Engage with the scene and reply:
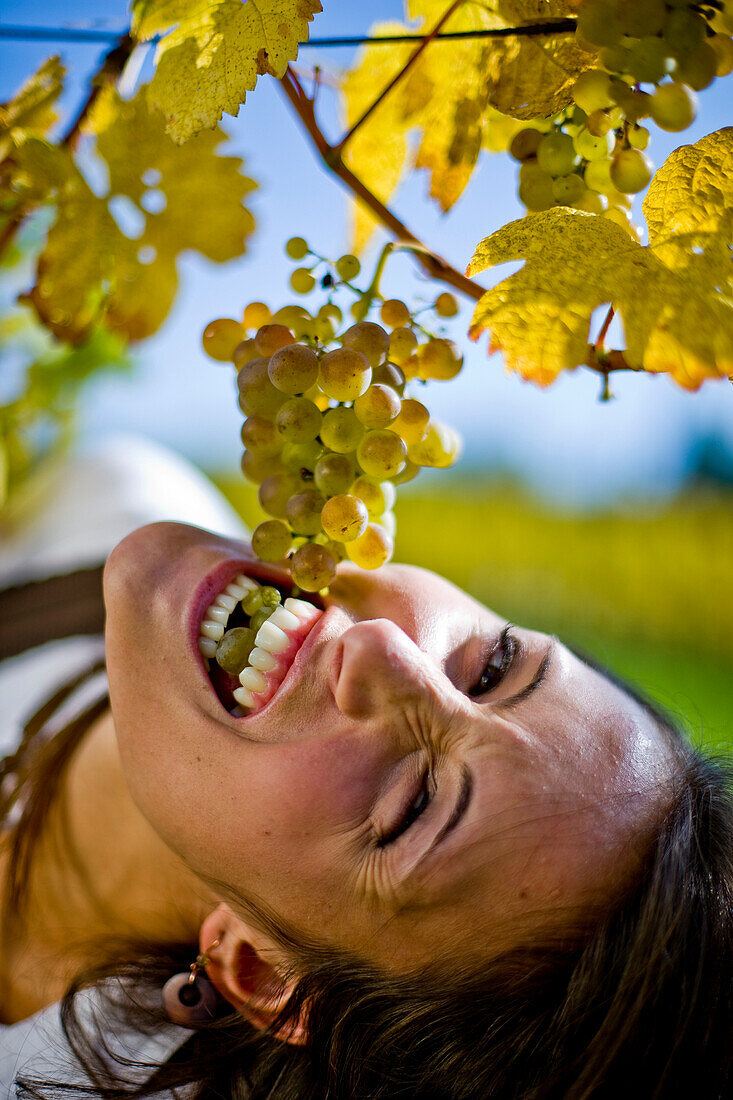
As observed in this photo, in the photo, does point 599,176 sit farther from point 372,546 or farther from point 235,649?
point 235,649

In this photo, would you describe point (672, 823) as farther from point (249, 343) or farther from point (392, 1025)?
point (249, 343)

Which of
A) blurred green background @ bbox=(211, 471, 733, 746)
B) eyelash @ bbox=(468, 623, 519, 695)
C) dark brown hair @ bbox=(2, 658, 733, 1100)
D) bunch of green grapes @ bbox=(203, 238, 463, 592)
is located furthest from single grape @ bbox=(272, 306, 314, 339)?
blurred green background @ bbox=(211, 471, 733, 746)

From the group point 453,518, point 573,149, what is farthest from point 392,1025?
point 453,518

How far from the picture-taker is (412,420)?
55cm

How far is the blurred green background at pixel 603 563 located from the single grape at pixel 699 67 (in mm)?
1726

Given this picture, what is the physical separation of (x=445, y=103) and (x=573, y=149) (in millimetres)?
120

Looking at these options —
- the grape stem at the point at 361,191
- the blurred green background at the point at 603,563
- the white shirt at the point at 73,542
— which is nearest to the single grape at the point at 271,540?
the grape stem at the point at 361,191

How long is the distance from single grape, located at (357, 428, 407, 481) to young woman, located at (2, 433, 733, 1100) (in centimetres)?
12

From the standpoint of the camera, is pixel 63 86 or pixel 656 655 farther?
pixel 656 655

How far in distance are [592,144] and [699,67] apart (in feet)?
0.28

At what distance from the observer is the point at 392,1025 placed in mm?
A: 619

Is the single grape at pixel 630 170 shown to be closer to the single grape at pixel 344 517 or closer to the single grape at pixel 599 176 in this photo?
the single grape at pixel 599 176

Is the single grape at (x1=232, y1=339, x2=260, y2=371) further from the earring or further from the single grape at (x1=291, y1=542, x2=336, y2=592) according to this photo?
the earring

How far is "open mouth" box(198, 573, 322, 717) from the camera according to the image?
58cm
